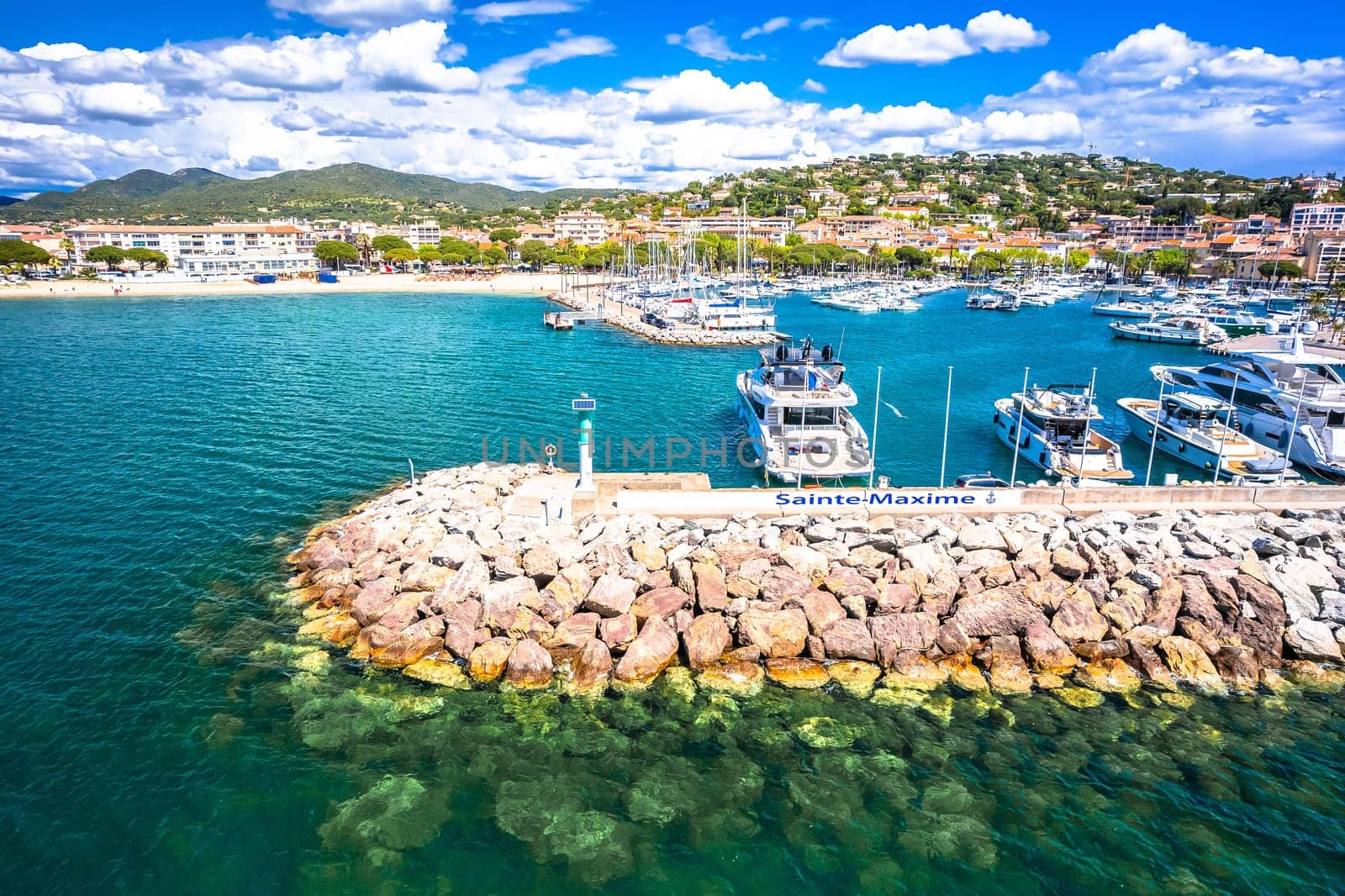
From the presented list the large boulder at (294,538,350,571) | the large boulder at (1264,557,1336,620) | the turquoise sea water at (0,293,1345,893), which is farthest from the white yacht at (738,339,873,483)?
the large boulder at (294,538,350,571)

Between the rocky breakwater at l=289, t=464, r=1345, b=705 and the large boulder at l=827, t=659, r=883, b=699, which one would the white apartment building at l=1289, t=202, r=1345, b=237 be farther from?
the large boulder at l=827, t=659, r=883, b=699

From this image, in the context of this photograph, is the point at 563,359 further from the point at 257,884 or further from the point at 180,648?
the point at 257,884

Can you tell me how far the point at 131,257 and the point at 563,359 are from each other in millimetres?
134203

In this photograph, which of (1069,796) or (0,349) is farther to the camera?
(0,349)

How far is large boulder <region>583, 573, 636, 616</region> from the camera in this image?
18672 mm

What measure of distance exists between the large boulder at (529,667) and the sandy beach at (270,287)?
115513 millimetres

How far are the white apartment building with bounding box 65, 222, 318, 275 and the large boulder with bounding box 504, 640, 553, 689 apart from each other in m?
157

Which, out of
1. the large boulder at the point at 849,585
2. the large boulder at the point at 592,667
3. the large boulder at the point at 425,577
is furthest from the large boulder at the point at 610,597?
the large boulder at the point at 849,585

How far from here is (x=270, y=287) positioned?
134 metres

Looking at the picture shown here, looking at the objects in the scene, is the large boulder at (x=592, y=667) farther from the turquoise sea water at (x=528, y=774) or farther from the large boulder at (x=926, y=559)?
the large boulder at (x=926, y=559)

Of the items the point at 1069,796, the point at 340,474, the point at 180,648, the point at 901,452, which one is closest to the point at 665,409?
the point at 901,452

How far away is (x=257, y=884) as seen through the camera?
1223 cm

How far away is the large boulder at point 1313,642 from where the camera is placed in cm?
1811

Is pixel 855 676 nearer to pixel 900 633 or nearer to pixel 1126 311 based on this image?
pixel 900 633
